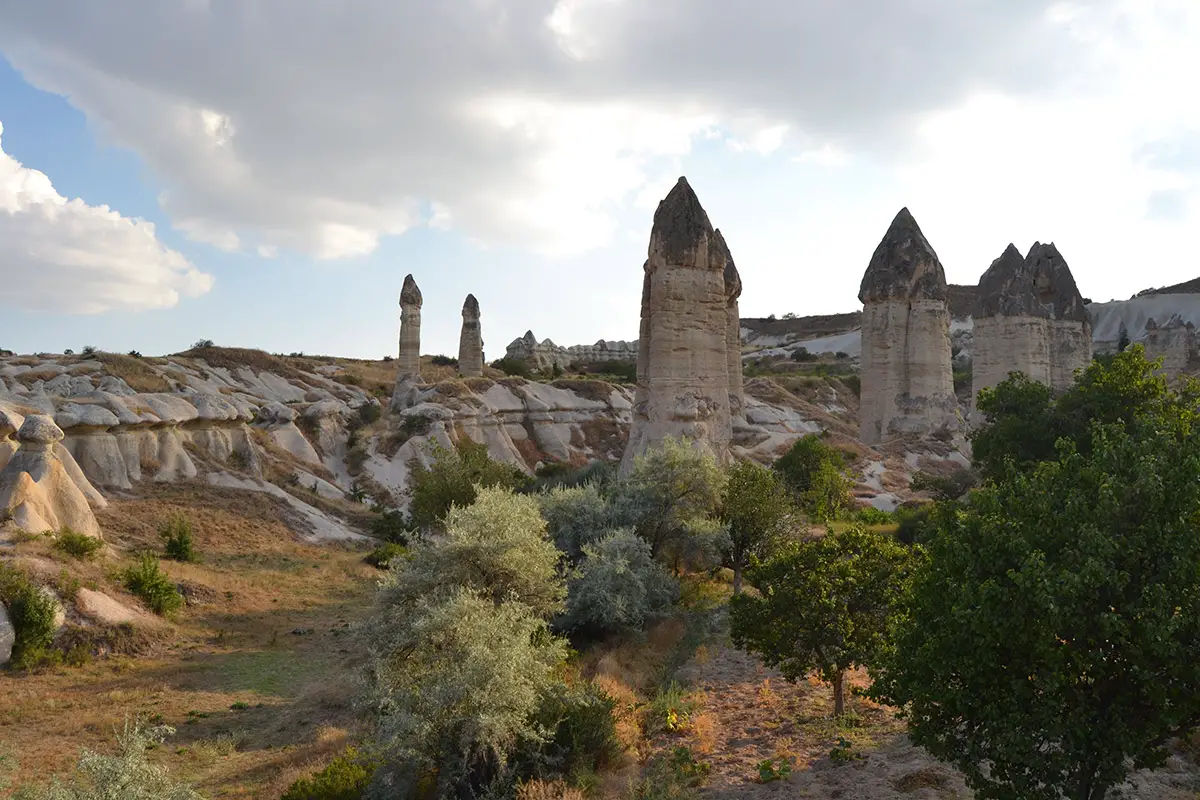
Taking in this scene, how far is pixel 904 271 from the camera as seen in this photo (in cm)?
3394

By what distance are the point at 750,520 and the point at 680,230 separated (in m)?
7.97

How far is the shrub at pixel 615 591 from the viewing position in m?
13.7

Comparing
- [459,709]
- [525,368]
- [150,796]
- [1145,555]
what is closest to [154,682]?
Result: [459,709]

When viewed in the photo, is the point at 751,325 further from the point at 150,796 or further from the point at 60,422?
the point at 150,796

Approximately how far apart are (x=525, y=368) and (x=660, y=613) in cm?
4735

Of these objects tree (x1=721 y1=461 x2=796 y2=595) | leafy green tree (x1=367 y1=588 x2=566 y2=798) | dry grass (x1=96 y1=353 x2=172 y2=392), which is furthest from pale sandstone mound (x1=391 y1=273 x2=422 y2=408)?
leafy green tree (x1=367 y1=588 x2=566 y2=798)

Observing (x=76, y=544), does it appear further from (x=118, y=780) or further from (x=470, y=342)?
(x=470, y=342)

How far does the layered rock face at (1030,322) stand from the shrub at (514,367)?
31.1 meters

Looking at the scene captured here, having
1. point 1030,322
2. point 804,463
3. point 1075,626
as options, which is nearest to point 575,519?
point 804,463

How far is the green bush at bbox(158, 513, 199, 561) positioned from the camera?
19.8 metres

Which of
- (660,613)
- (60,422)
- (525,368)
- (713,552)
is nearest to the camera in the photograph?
(660,613)

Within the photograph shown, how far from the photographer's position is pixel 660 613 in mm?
14531

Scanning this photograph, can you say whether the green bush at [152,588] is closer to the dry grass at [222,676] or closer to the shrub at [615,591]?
the dry grass at [222,676]

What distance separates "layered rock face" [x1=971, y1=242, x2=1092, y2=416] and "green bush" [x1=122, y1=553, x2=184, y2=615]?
29.5m
